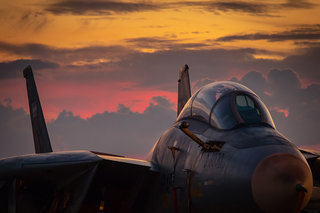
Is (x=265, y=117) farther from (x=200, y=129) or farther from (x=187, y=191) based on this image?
(x=187, y=191)

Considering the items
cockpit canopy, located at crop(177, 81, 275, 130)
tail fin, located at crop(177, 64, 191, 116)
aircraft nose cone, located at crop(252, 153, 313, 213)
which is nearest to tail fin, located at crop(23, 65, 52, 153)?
tail fin, located at crop(177, 64, 191, 116)

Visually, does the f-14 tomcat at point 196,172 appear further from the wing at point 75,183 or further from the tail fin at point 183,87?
the tail fin at point 183,87

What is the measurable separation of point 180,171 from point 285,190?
3.04 meters

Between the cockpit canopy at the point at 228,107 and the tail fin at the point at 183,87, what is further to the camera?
the tail fin at the point at 183,87

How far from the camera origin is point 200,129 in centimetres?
1082

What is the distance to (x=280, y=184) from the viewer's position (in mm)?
8133

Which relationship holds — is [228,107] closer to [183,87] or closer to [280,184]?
[280,184]

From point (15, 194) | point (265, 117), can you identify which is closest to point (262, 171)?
point (265, 117)

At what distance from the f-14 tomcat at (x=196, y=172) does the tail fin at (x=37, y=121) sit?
9.49m

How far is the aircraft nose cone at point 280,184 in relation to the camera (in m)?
8.15

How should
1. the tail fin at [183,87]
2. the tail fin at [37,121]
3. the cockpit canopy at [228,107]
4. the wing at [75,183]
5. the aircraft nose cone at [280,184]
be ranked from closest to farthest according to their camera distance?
1. the aircraft nose cone at [280,184]
2. the cockpit canopy at [228,107]
3. the wing at [75,183]
4. the tail fin at [37,121]
5. the tail fin at [183,87]

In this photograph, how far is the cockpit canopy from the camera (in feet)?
32.9

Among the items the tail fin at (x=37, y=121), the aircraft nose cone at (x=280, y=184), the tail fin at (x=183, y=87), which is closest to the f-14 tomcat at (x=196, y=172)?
the aircraft nose cone at (x=280, y=184)

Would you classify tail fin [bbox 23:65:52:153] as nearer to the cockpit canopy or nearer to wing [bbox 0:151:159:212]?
wing [bbox 0:151:159:212]
